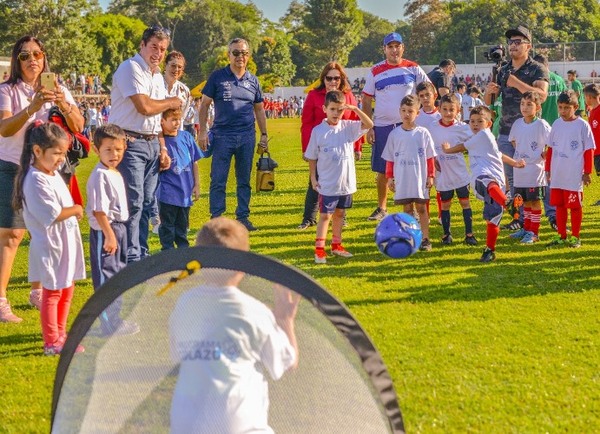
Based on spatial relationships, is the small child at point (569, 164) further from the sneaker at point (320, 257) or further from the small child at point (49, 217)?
the small child at point (49, 217)

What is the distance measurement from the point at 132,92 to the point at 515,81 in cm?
488

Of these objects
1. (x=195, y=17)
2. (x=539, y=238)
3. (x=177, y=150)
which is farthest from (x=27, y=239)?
(x=195, y=17)

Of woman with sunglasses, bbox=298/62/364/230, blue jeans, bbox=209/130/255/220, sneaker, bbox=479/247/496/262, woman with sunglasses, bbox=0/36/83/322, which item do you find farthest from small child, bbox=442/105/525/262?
woman with sunglasses, bbox=0/36/83/322

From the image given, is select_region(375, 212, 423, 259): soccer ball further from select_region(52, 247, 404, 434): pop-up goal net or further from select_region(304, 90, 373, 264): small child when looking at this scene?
select_region(52, 247, 404, 434): pop-up goal net

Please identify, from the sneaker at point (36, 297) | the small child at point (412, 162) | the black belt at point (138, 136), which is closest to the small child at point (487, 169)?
the small child at point (412, 162)

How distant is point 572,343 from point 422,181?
3678 mm

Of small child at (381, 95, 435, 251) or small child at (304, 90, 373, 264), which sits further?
small child at (381, 95, 435, 251)

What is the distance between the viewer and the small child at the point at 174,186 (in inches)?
330

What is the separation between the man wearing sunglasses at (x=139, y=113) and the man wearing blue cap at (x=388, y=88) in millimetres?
3875

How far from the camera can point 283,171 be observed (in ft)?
63.0

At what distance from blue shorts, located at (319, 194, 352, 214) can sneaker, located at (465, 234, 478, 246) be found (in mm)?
1645

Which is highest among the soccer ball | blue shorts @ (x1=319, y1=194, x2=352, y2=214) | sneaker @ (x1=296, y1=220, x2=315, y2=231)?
blue shorts @ (x1=319, y1=194, x2=352, y2=214)

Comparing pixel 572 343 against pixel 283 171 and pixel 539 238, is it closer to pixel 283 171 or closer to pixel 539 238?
pixel 539 238

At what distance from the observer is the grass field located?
462 centimetres
